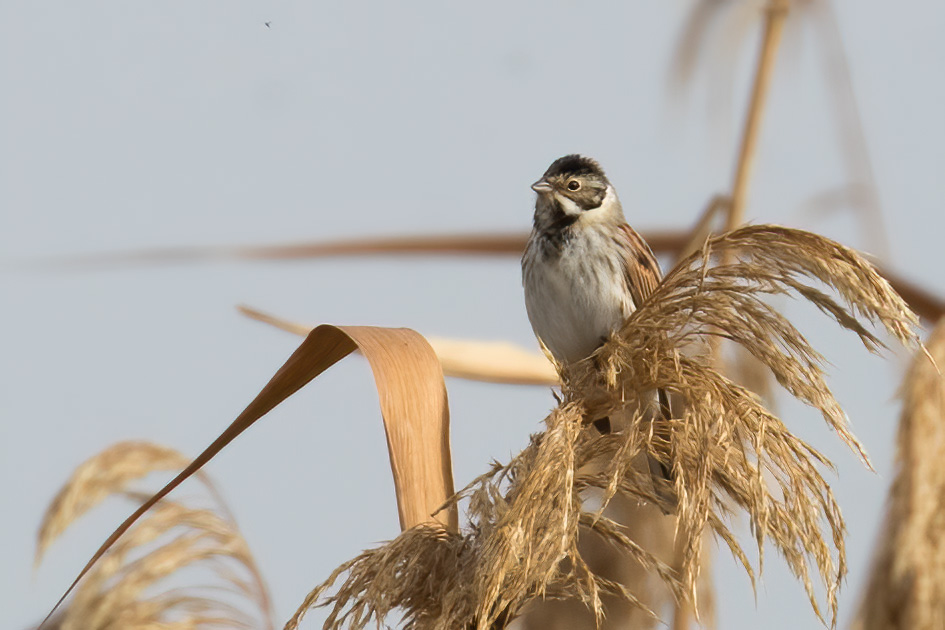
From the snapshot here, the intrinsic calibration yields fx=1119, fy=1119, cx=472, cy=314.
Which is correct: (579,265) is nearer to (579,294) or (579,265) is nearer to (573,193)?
(579,294)

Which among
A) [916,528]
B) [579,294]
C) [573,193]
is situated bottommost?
[916,528]

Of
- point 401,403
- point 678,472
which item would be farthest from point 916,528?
A: point 401,403

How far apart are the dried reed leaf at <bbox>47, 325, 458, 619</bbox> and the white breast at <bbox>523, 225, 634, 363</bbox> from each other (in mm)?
941

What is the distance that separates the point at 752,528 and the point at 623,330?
14.6 inches

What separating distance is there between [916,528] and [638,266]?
47.5 inches

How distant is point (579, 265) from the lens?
2.60 m

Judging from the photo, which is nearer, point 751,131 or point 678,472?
point 678,472

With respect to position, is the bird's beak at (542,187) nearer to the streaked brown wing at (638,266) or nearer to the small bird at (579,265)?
the small bird at (579,265)

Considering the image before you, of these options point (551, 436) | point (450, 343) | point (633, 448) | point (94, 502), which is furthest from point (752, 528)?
point (94, 502)

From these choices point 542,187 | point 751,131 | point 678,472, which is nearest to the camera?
point 678,472

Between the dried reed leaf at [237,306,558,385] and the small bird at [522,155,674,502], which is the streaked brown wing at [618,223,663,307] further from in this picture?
the dried reed leaf at [237,306,558,385]

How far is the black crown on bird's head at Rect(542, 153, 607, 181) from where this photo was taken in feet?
9.05

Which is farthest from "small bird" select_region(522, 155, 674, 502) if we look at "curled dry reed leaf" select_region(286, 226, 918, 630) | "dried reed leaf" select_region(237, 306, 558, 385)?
"curled dry reed leaf" select_region(286, 226, 918, 630)

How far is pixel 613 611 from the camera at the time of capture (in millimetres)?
1682
